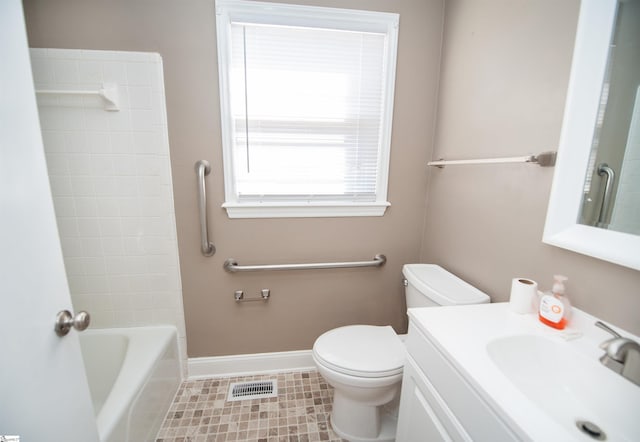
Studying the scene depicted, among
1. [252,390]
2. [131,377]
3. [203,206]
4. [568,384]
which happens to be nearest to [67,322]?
[131,377]

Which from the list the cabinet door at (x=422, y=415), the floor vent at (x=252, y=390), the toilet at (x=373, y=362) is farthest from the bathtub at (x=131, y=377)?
the cabinet door at (x=422, y=415)

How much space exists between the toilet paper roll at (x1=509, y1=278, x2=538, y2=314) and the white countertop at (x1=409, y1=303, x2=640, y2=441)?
0.02 m

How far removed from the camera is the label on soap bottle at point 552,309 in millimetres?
775

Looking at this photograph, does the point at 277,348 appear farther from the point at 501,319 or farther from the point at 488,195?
the point at 488,195

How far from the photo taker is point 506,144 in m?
1.03

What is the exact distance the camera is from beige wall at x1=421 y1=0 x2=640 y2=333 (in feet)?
2.61

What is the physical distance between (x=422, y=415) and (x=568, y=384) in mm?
409

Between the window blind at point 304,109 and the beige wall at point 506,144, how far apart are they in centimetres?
40

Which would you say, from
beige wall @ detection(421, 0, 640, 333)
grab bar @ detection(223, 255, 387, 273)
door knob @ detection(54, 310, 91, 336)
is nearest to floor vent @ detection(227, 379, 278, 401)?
grab bar @ detection(223, 255, 387, 273)

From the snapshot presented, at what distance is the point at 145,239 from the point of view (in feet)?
4.69

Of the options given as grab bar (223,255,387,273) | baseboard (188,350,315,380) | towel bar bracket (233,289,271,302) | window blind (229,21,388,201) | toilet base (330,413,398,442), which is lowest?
toilet base (330,413,398,442)

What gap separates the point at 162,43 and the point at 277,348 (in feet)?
5.94

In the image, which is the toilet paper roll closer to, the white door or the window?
the window

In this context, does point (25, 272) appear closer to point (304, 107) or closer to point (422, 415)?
point (422, 415)
